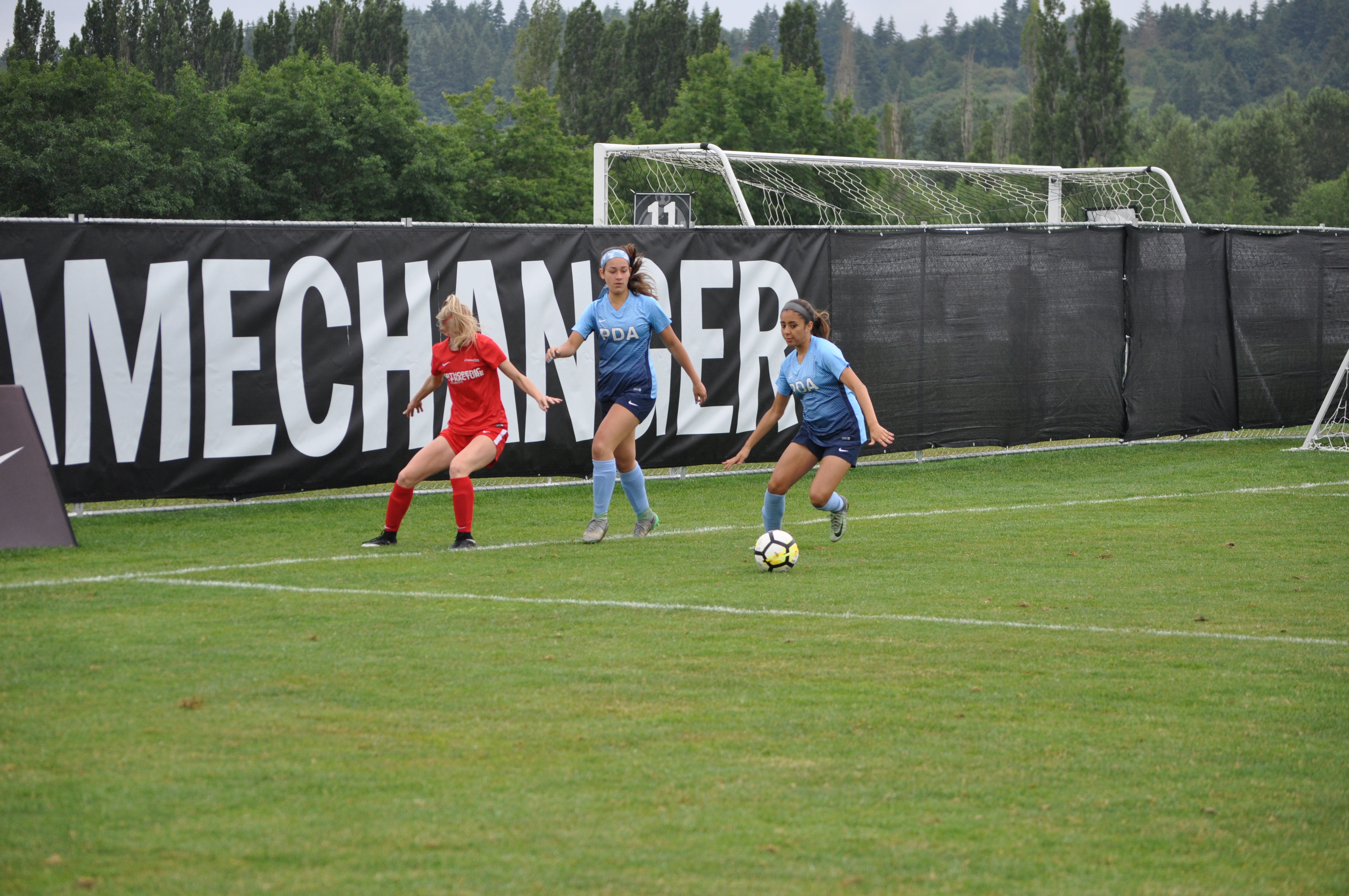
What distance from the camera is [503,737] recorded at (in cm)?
548

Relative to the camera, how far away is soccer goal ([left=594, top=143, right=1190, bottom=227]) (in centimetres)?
1830

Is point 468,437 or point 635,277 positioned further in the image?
point 635,277

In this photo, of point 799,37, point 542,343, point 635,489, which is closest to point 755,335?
point 542,343

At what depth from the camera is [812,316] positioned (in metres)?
9.86

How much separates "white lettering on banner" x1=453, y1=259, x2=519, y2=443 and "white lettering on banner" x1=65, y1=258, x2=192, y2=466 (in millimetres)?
2454

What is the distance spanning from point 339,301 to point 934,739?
27.2 ft

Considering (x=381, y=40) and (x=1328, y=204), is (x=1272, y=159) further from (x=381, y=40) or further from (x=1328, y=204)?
(x=381, y=40)

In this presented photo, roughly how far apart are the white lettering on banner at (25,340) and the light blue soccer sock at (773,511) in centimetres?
559

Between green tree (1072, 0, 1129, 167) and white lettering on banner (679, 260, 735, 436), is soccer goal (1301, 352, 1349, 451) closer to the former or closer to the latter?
white lettering on banner (679, 260, 735, 436)

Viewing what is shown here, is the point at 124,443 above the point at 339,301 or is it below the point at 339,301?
below

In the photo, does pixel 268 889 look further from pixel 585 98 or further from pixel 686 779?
pixel 585 98

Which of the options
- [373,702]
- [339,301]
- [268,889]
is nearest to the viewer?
[268,889]

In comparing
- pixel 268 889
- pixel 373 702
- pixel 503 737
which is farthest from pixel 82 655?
pixel 268 889

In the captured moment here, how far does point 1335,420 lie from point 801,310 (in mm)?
10779
